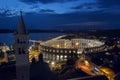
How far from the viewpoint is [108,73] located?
47406 millimetres

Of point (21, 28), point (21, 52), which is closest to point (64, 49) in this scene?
point (21, 52)

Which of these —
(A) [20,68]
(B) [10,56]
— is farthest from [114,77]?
(B) [10,56]

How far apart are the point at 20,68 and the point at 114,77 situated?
1807 cm

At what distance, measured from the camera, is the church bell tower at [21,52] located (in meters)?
32.1

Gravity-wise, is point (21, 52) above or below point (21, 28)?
below

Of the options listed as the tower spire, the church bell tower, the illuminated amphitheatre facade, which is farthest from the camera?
the illuminated amphitheatre facade

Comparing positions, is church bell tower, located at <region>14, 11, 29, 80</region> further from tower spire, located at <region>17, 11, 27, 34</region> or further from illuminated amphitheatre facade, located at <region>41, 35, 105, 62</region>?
illuminated amphitheatre facade, located at <region>41, 35, 105, 62</region>

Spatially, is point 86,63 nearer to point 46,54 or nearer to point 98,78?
point 98,78

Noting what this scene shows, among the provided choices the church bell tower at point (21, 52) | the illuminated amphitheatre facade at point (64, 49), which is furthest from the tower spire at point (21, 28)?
the illuminated amphitheatre facade at point (64, 49)

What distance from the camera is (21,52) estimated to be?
3256cm

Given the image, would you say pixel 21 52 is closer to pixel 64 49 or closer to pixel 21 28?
pixel 21 28

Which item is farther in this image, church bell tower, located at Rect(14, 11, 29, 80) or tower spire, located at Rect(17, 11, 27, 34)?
church bell tower, located at Rect(14, 11, 29, 80)

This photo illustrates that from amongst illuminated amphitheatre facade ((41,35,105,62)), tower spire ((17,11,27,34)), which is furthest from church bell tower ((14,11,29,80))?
illuminated amphitheatre facade ((41,35,105,62))

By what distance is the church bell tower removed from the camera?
32.1 metres
